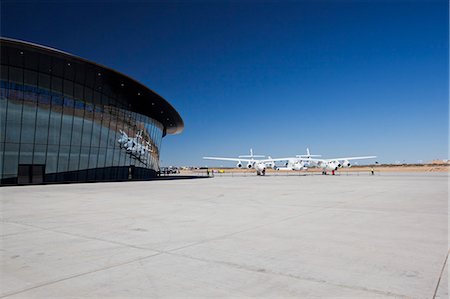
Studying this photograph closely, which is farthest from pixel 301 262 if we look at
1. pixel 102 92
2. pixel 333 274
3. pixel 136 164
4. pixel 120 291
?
pixel 136 164

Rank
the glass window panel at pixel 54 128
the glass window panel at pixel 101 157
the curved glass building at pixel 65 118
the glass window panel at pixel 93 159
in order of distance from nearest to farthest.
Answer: the curved glass building at pixel 65 118
the glass window panel at pixel 54 128
the glass window panel at pixel 93 159
the glass window panel at pixel 101 157

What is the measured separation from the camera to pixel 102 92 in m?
43.2

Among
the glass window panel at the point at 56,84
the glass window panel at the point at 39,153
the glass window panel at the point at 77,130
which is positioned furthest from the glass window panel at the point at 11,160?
the glass window panel at the point at 56,84

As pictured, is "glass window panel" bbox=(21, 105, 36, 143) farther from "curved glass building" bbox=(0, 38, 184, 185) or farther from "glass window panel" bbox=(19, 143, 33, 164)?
"glass window panel" bbox=(19, 143, 33, 164)

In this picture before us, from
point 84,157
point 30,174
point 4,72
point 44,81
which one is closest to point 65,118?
point 44,81

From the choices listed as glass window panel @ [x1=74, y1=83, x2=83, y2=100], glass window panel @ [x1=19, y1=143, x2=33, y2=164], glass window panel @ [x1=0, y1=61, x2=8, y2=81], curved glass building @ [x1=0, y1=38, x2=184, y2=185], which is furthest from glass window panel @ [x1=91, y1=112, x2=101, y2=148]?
glass window panel @ [x1=0, y1=61, x2=8, y2=81]

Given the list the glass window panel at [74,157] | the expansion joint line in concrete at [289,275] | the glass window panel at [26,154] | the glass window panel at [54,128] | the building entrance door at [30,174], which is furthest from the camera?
the glass window panel at [74,157]

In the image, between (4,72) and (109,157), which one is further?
(109,157)

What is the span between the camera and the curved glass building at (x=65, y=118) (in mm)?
33156

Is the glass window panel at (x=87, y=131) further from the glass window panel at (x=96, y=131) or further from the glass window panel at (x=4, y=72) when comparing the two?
the glass window panel at (x=4, y=72)

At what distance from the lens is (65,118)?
37625 mm

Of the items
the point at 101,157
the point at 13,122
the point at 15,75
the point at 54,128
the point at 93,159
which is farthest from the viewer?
the point at 101,157

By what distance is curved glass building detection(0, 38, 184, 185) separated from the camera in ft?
109

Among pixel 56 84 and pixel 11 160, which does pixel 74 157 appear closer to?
pixel 11 160
